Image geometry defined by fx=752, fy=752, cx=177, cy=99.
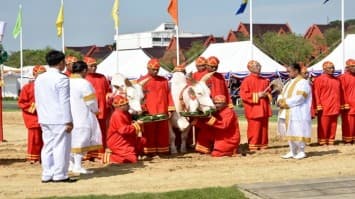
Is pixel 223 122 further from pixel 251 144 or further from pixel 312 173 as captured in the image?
pixel 312 173

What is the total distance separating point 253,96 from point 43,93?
5.51 m

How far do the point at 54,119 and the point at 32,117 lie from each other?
298 cm

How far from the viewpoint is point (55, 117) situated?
1097 cm

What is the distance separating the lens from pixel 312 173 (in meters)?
11.7

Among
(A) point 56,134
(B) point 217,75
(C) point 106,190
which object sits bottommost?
(C) point 106,190

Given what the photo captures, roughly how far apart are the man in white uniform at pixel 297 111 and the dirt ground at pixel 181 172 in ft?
1.16

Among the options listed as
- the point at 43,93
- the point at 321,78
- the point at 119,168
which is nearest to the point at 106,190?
the point at 43,93

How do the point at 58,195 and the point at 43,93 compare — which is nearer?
the point at 58,195

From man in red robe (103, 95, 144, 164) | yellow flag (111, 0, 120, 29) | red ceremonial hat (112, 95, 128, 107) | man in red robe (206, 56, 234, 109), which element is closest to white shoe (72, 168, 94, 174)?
man in red robe (103, 95, 144, 164)

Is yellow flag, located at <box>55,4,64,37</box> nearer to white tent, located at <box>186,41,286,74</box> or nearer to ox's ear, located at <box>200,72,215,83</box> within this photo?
white tent, located at <box>186,41,286,74</box>

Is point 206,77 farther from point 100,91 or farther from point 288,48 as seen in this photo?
point 288,48

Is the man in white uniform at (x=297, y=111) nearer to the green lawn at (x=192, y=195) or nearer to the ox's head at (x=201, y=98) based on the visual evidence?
the ox's head at (x=201, y=98)

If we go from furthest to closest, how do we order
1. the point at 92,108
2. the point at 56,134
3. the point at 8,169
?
the point at 8,169 < the point at 92,108 < the point at 56,134

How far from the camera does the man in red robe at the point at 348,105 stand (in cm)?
1658
